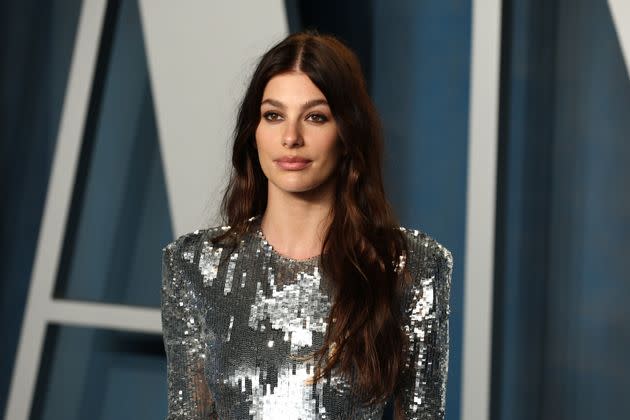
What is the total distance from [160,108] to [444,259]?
1.05 meters

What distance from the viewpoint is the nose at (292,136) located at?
1.43 meters

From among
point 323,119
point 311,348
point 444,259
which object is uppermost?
point 323,119

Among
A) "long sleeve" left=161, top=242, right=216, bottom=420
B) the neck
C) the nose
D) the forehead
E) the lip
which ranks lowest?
"long sleeve" left=161, top=242, right=216, bottom=420

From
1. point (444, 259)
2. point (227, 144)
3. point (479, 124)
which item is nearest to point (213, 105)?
point (227, 144)

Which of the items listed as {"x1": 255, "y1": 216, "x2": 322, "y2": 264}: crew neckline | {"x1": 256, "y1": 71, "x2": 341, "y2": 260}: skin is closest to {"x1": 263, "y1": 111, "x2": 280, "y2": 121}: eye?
{"x1": 256, "y1": 71, "x2": 341, "y2": 260}: skin

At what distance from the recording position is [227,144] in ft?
7.50

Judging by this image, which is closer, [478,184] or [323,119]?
[323,119]

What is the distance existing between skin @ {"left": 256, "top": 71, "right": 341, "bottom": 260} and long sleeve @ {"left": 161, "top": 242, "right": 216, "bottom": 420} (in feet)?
0.60

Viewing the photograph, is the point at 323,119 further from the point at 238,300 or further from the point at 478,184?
the point at 478,184

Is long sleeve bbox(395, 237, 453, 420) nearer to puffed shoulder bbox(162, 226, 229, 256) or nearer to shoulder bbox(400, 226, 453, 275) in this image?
shoulder bbox(400, 226, 453, 275)

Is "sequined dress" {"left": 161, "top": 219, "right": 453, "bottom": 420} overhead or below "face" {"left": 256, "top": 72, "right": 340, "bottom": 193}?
below

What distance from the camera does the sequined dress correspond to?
1.46 metres

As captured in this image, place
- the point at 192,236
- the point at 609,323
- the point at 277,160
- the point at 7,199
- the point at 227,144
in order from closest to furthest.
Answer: the point at 277,160 → the point at 192,236 → the point at 609,323 → the point at 227,144 → the point at 7,199

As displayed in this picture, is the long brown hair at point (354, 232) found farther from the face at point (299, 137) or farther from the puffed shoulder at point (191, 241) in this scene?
the puffed shoulder at point (191, 241)
